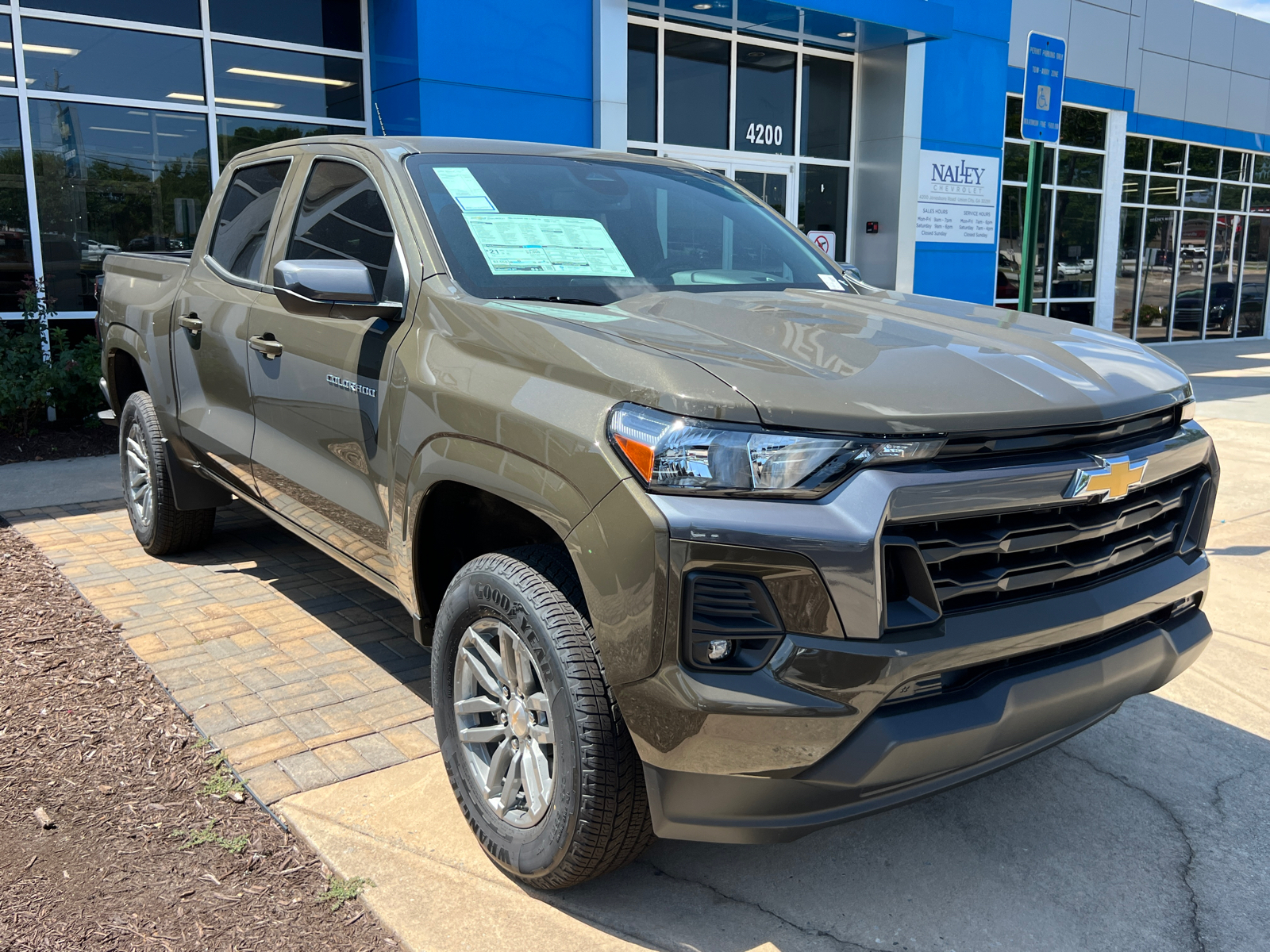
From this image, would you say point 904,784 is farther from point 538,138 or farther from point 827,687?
point 538,138

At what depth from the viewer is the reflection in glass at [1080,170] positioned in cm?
1783

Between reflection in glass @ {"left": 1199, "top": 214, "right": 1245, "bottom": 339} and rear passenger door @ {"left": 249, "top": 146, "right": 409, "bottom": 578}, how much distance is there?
22.1 meters

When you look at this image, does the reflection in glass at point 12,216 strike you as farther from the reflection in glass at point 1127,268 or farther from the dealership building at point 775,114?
the reflection in glass at point 1127,268

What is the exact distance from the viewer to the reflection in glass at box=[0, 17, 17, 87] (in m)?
8.91

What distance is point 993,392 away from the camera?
2.35 meters

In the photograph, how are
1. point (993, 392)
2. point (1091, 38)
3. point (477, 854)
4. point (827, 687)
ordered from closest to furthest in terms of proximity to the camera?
point (827, 687) < point (993, 392) < point (477, 854) < point (1091, 38)

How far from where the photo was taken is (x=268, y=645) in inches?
171

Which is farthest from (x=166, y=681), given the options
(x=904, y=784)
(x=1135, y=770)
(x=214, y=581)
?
(x=1135, y=770)

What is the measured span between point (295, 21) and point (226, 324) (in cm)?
725

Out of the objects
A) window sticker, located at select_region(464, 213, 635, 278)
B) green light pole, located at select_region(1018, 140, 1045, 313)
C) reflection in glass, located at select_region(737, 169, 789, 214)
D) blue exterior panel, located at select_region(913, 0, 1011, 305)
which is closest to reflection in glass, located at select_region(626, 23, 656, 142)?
reflection in glass, located at select_region(737, 169, 789, 214)

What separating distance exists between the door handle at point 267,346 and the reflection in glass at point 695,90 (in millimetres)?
9567

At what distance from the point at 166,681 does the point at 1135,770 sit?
11.4 ft

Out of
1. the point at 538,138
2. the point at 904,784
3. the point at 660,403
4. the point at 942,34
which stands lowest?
the point at 904,784

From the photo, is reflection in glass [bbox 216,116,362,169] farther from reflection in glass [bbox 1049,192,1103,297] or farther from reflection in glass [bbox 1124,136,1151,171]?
reflection in glass [bbox 1124,136,1151,171]
